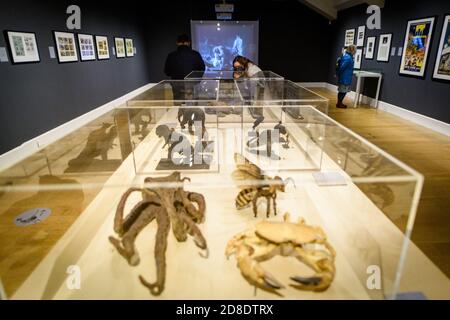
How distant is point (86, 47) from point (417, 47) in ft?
23.1

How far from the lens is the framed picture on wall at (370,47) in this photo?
780cm

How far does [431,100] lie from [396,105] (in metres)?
1.15

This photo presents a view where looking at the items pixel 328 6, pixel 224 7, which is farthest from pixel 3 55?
pixel 328 6

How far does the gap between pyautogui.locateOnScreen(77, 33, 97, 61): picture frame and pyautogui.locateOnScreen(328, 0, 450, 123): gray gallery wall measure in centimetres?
702

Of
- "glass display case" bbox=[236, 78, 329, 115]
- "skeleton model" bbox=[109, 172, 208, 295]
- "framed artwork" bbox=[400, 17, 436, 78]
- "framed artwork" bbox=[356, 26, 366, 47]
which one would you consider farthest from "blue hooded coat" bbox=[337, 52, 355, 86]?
"skeleton model" bbox=[109, 172, 208, 295]

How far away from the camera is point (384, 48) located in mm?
7254

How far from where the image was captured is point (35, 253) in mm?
2293

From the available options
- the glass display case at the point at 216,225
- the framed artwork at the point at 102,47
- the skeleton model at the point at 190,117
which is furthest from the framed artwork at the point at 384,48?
the framed artwork at the point at 102,47

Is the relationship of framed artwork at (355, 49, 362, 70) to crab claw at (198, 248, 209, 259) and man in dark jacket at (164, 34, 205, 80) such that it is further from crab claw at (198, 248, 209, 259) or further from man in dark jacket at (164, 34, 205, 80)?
crab claw at (198, 248, 209, 259)

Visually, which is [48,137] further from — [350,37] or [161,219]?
[350,37]

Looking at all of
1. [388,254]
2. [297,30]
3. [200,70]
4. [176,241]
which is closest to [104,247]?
[176,241]

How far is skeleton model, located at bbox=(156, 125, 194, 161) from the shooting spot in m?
3.61

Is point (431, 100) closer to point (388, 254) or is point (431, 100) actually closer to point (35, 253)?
point (388, 254)

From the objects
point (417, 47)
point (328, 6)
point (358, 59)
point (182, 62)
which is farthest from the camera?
point (328, 6)
